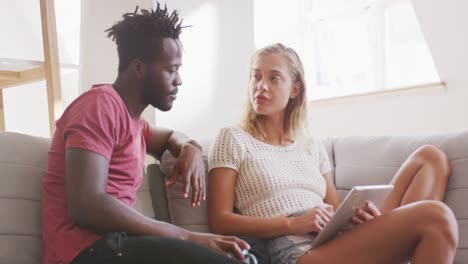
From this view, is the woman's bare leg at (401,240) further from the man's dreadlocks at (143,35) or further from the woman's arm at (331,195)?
the man's dreadlocks at (143,35)

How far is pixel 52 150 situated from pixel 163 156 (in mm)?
503

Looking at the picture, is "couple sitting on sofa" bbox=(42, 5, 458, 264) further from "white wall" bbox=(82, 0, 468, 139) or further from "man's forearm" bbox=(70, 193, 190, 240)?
"white wall" bbox=(82, 0, 468, 139)

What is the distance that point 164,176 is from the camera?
1.85m

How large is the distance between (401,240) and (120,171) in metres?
0.72

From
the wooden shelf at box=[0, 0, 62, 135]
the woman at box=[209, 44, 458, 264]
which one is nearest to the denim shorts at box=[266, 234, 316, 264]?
the woman at box=[209, 44, 458, 264]

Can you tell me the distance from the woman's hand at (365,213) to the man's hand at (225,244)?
40 centimetres

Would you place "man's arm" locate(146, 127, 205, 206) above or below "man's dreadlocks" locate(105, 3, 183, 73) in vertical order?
below

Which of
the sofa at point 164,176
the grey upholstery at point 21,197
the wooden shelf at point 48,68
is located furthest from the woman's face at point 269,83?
the wooden shelf at point 48,68

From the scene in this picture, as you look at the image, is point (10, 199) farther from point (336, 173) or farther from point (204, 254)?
point (336, 173)

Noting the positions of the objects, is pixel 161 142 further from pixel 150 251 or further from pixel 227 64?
pixel 227 64

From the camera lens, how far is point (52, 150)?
53.7 inches

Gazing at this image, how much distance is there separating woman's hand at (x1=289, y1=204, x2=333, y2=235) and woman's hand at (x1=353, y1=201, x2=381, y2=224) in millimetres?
124

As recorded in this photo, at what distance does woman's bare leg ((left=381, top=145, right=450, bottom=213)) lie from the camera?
1.73 meters

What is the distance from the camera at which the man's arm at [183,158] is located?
160cm
